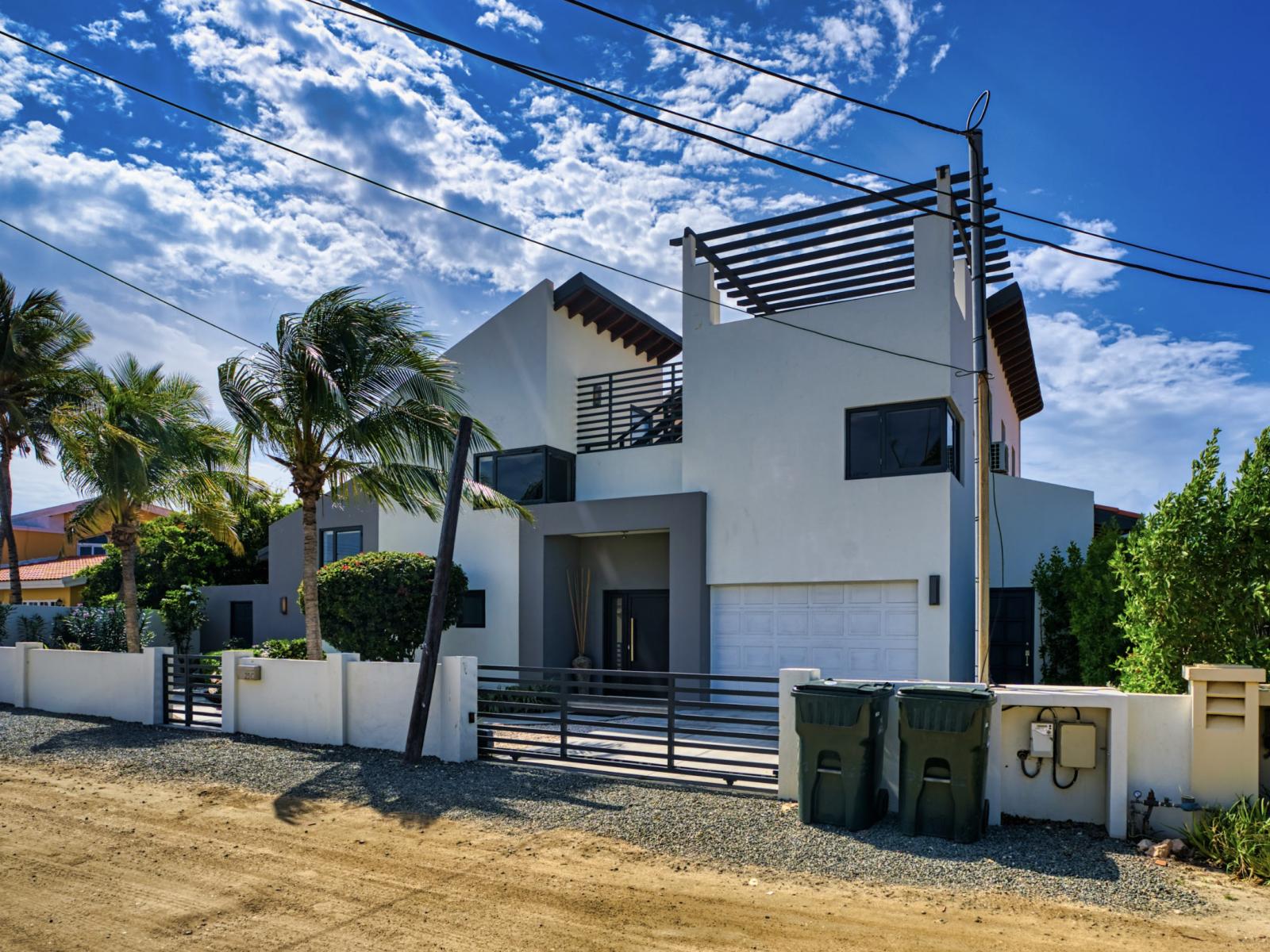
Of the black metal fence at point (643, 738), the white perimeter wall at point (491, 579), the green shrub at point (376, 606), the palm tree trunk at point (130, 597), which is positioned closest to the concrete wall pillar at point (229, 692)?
the green shrub at point (376, 606)

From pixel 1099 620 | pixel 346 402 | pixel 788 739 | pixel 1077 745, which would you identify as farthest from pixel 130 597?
pixel 1099 620

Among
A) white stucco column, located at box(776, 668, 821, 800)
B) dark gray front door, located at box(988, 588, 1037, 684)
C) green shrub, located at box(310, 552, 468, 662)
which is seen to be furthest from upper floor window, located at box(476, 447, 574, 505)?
white stucco column, located at box(776, 668, 821, 800)

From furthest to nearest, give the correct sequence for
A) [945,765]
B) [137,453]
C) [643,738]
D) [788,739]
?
[137,453], [643,738], [788,739], [945,765]

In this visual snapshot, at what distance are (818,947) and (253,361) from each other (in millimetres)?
10025

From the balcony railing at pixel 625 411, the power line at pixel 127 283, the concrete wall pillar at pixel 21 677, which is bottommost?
the concrete wall pillar at pixel 21 677

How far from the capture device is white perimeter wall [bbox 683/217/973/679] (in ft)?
42.3

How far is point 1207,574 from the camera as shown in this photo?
A: 760cm

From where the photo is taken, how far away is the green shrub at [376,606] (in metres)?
15.0

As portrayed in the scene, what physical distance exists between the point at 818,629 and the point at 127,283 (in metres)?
11.7

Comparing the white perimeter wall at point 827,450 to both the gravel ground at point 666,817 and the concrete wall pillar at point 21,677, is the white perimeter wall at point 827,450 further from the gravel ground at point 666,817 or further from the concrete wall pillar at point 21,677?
the concrete wall pillar at point 21,677

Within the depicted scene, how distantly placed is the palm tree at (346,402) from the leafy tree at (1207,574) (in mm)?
7898

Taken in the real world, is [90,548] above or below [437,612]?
below

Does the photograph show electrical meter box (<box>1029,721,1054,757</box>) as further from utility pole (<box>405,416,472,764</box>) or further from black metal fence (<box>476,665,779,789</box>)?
utility pole (<box>405,416,472,764</box>)

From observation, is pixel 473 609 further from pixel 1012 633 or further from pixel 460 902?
pixel 460 902
